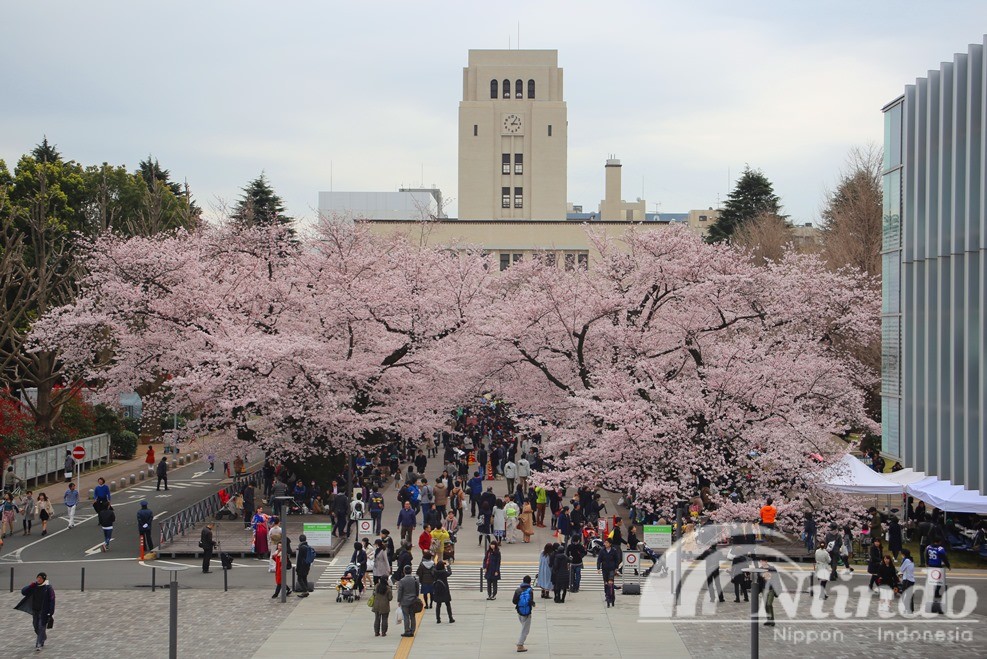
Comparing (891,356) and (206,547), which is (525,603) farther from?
(891,356)

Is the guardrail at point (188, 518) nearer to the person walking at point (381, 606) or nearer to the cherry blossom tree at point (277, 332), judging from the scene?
the cherry blossom tree at point (277, 332)

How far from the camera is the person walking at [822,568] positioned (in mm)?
22439

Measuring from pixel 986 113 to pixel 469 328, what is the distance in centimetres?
2104

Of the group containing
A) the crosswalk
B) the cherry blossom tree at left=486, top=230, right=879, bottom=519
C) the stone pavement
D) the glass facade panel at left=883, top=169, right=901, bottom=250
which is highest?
the glass facade panel at left=883, top=169, right=901, bottom=250

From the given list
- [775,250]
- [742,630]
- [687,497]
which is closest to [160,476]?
[687,497]

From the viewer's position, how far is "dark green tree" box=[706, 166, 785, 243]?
72.4 metres

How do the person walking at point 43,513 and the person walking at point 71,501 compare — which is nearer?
the person walking at point 43,513

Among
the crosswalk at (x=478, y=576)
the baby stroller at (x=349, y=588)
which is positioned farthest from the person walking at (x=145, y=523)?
the baby stroller at (x=349, y=588)

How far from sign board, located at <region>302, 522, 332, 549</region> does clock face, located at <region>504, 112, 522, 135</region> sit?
96.1m

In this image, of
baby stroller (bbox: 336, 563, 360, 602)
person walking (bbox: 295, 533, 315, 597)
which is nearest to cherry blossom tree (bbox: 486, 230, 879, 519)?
baby stroller (bbox: 336, 563, 360, 602)

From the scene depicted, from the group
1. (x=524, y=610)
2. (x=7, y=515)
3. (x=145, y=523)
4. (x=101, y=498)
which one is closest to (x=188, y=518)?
(x=101, y=498)

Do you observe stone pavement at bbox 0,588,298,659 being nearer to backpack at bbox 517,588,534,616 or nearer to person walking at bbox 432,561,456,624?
person walking at bbox 432,561,456,624

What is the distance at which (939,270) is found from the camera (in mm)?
22078

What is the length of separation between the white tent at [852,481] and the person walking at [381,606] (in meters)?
13.8
